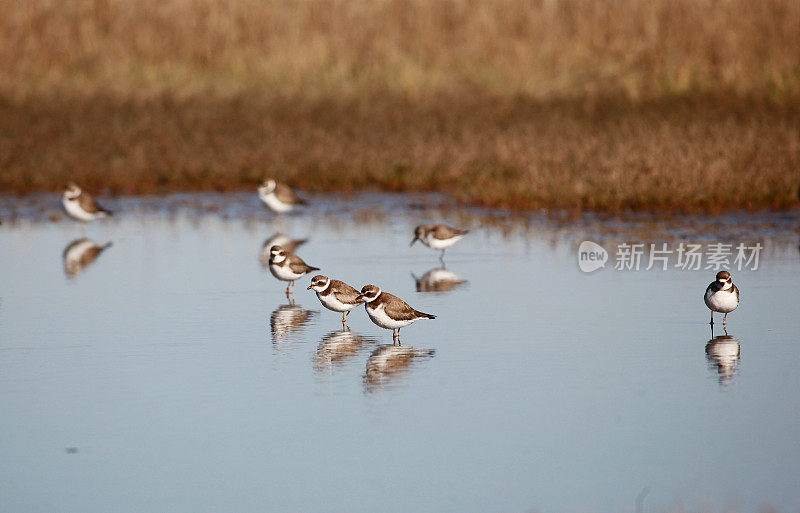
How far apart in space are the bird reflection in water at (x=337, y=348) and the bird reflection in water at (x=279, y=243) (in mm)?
4912

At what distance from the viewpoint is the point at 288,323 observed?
12961 mm

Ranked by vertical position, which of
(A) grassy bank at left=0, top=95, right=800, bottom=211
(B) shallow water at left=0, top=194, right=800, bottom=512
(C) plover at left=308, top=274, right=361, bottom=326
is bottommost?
(B) shallow water at left=0, top=194, right=800, bottom=512

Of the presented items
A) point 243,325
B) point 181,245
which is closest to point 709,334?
point 243,325

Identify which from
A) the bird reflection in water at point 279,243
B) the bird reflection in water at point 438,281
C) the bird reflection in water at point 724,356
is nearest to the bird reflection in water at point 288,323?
the bird reflection in water at point 438,281

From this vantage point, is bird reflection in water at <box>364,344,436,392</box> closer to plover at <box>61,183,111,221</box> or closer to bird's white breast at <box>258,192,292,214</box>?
bird's white breast at <box>258,192,292,214</box>

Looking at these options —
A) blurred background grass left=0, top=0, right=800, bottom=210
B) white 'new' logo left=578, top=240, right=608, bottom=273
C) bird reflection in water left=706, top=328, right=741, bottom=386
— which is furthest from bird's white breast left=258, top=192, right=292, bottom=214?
bird reflection in water left=706, top=328, right=741, bottom=386

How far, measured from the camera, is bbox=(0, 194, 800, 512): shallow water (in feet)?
25.7

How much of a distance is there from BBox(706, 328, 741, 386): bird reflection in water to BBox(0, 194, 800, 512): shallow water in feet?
0.12

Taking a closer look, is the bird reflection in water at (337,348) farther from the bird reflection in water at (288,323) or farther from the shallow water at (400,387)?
the bird reflection in water at (288,323)

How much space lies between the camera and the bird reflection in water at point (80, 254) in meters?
16.7

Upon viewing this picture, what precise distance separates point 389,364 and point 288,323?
2.29m

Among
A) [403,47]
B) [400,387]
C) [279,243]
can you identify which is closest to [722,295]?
[400,387]

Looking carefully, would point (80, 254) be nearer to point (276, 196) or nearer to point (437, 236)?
point (276, 196)

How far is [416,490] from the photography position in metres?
7.75
